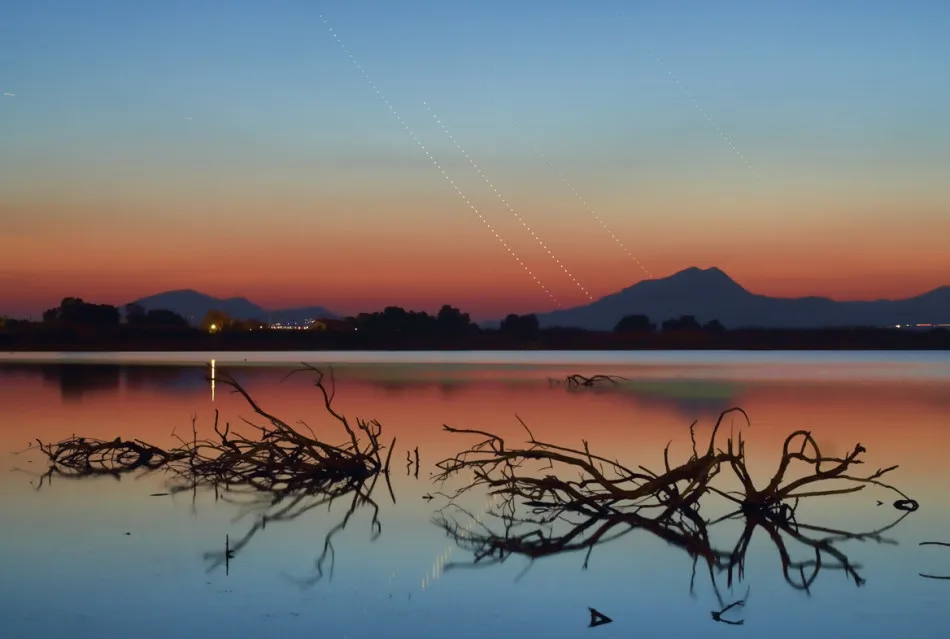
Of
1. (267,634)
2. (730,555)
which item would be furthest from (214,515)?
(730,555)

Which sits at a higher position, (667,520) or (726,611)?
(667,520)

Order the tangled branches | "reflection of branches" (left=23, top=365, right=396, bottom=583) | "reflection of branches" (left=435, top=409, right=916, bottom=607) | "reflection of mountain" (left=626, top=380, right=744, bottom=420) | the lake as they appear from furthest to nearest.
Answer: "reflection of mountain" (left=626, top=380, right=744, bottom=420) → the tangled branches → "reflection of branches" (left=23, top=365, right=396, bottom=583) → "reflection of branches" (left=435, top=409, right=916, bottom=607) → the lake

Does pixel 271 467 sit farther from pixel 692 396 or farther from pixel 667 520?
pixel 692 396

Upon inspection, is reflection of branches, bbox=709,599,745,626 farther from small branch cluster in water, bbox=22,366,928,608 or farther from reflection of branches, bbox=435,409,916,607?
reflection of branches, bbox=435,409,916,607

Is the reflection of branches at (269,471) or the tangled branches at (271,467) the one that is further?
the tangled branches at (271,467)

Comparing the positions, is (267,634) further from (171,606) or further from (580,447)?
(580,447)

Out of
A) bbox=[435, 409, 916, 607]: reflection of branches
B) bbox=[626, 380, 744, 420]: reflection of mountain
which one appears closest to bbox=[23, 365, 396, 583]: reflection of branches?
bbox=[435, 409, 916, 607]: reflection of branches

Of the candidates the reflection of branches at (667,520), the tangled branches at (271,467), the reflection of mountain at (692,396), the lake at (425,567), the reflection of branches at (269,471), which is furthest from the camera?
the reflection of mountain at (692,396)

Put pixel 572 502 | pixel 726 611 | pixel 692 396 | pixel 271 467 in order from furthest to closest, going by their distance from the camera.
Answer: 1. pixel 692 396
2. pixel 271 467
3. pixel 572 502
4. pixel 726 611

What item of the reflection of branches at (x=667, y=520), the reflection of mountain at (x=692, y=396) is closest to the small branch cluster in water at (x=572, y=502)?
the reflection of branches at (x=667, y=520)

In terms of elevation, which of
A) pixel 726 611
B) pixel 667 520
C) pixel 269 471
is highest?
pixel 269 471

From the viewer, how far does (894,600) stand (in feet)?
22.4

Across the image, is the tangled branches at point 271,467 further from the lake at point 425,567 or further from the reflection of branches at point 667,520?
the reflection of branches at point 667,520

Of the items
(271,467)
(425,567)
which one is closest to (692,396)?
(271,467)
